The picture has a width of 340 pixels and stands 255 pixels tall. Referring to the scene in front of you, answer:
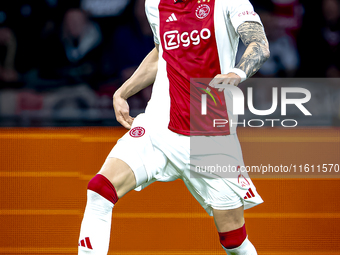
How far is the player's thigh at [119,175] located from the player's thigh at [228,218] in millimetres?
414

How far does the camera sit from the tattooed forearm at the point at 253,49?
1476mm

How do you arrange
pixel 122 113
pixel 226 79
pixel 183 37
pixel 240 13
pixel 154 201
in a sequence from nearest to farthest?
pixel 226 79
pixel 240 13
pixel 183 37
pixel 122 113
pixel 154 201

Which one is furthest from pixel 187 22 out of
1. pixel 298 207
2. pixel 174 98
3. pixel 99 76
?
pixel 99 76

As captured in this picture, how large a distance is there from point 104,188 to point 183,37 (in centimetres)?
70

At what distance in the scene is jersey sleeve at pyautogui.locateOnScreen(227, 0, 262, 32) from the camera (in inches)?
63.4

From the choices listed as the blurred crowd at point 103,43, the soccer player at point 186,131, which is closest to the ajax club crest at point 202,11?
the soccer player at point 186,131

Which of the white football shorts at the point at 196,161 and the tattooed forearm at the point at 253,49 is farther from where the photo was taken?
the white football shorts at the point at 196,161

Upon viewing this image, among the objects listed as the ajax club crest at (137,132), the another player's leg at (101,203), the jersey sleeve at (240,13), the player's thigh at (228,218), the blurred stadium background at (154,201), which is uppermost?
the jersey sleeve at (240,13)

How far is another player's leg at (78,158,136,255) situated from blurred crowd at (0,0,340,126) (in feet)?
6.73

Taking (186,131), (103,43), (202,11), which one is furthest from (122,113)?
(103,43)

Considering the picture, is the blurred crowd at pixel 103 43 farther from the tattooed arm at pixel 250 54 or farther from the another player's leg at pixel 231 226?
the tattooed arm at pixel 250 54

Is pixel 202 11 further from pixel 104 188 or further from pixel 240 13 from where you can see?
pixel 104 188

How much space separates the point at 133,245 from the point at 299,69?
214cm

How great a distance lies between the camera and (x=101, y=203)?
1.60 metres
